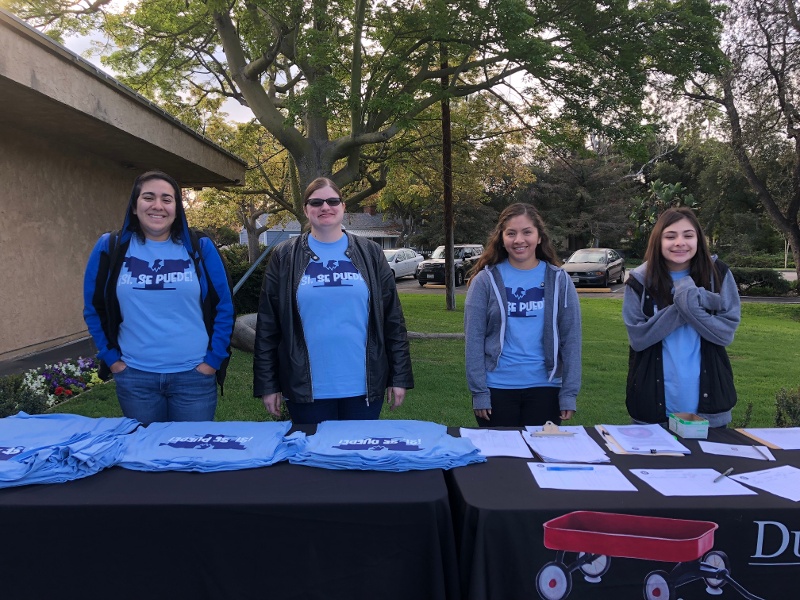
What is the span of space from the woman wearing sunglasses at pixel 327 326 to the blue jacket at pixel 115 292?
21 cm

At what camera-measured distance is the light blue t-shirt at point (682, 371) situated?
2.75 meters

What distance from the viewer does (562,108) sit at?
31.9 feet

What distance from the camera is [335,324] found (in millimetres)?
2688

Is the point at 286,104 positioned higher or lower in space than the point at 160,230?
higher

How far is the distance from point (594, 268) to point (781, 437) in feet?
68.9

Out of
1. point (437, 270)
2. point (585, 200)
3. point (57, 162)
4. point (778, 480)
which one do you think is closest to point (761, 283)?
point (437, 270)

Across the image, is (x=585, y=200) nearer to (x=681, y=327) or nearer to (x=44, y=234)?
(x=44, y=234)

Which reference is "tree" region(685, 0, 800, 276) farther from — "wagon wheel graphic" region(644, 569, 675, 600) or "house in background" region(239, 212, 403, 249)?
"house in background" region(239, 212, 403, 249)

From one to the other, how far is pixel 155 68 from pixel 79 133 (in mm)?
4660

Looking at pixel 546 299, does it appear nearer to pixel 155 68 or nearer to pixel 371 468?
pixel 371 468

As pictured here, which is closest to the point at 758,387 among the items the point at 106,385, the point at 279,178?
the point at 106,385

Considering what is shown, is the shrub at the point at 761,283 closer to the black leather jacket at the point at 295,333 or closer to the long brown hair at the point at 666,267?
the long brown hair at the point at 666,267

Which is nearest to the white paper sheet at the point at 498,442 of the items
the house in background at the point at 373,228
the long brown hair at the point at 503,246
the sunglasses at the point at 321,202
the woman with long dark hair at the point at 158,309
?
the long brown hair at the point at 503,246

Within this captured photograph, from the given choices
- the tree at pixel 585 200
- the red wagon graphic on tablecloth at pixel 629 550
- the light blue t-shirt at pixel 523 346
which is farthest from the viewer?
the tree at pixel 585 200
